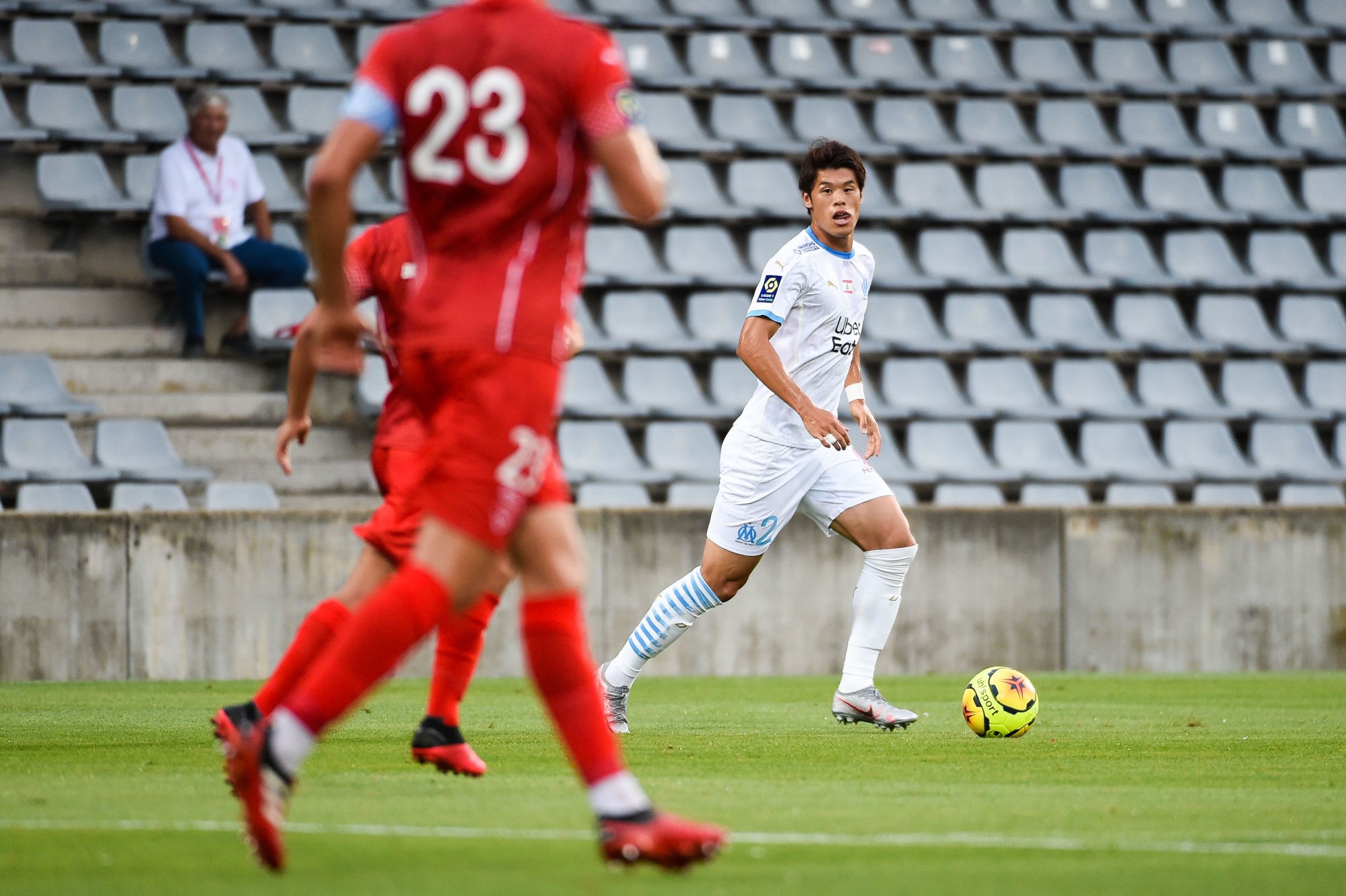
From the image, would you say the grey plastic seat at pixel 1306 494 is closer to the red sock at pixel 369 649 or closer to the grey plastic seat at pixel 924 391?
the grey plastic seat at pixel 924 391

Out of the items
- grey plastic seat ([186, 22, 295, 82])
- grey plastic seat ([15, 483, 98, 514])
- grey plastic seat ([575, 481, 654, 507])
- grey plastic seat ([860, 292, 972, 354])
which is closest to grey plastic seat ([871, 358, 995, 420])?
grey plastic seat ([860, 292, 972, 354])

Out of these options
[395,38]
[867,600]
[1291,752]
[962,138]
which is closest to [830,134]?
[962,138]

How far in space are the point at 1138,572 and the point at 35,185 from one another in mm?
8602

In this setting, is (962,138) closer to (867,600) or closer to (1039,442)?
(1039,442)

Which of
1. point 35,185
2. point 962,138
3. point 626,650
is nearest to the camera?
point 626,650

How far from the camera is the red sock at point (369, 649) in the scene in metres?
3.68

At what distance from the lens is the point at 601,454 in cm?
1339

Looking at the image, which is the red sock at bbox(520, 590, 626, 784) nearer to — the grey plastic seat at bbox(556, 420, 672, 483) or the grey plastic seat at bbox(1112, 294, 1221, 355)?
the grey plastic seat at bbox(556, 420, 672, 483)

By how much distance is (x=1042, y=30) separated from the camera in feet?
56.8

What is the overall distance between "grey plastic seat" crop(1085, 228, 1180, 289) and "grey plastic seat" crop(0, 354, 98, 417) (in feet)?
27.7

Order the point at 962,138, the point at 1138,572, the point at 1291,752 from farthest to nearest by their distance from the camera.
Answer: the point at 962,138, the point at 1138,572, the point at 1291,752

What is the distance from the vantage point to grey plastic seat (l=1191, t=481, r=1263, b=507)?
14.6 meters

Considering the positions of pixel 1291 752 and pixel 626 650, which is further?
pixel 626 650

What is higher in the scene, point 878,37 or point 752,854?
point 878,37
